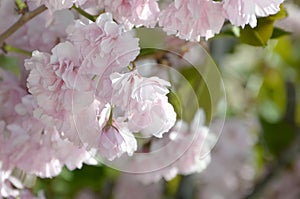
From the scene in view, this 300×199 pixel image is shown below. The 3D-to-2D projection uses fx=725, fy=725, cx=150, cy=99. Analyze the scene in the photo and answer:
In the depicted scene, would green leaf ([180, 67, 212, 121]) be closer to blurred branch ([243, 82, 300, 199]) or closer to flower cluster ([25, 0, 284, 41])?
flower cluster ([25, 0, 284, 41])

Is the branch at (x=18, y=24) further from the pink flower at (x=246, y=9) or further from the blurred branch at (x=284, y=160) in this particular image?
the blurred branch at (x=284, y=160)

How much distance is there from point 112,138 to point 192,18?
0.12 metres

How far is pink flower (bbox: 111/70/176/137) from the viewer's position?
58cm

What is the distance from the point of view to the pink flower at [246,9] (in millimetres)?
596

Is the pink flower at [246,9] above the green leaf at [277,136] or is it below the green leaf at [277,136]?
above

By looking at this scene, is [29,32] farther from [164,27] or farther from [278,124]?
[278,124]

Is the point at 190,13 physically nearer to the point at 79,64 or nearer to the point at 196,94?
the point at 79,64

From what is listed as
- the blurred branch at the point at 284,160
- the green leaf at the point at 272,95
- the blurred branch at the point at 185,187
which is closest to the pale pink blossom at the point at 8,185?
the blurred branch at the point at 185,187

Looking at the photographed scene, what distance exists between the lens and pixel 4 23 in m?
0.75

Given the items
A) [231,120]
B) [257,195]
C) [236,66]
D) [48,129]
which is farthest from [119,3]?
[236,66]

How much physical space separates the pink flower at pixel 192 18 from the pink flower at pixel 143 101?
5cm

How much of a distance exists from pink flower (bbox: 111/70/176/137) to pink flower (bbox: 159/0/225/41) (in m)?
0.05

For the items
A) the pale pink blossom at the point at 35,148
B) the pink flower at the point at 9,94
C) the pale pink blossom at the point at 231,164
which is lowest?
the pale pink blossom at the point at 231,164

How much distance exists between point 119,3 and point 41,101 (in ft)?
0.35
